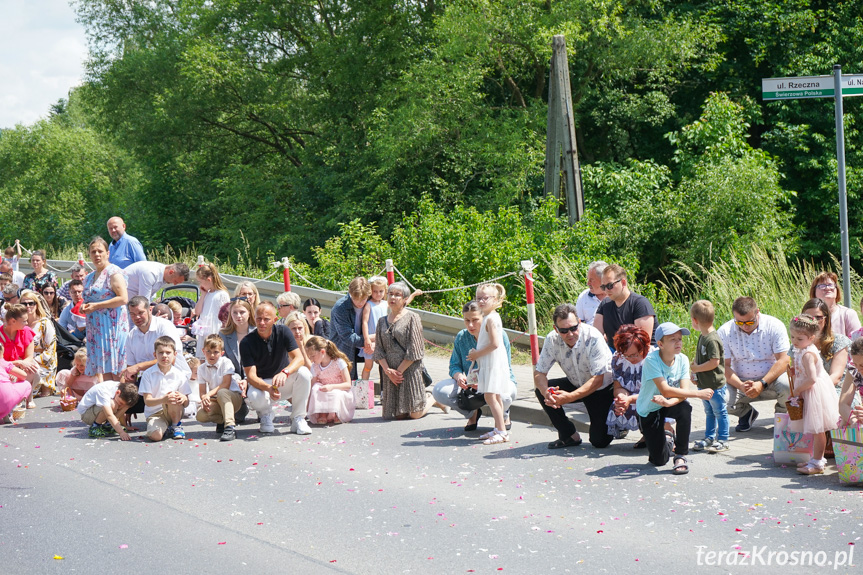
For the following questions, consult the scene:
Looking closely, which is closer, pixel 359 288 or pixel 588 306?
pixel 588 306

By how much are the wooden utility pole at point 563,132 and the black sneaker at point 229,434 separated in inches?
392

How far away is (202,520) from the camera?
6516 millimetres

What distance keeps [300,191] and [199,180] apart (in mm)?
7220

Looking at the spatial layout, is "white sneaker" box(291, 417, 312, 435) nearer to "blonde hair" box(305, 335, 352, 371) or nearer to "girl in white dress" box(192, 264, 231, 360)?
"blonde hair" box(305, 335, 352, 371)

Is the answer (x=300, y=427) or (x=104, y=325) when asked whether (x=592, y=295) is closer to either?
(x=300, y=427)

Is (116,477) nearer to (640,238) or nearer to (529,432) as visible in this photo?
(529,432)

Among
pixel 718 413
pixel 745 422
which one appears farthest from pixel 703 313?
pixel 745 422

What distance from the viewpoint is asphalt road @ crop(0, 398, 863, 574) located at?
5574 millimetres

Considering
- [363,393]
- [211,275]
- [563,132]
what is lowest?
[363,393]

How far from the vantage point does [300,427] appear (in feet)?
31.6

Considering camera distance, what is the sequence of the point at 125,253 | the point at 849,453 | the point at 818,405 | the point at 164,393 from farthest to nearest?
the point at 125,253 → the point at 164,393 → the point at 818,405 → the point at 849,453

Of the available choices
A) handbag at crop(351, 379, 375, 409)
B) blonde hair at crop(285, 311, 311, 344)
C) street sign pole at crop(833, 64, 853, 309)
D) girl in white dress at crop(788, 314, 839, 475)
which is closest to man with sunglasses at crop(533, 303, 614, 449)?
girl in white dress at crop(788, 314, 839, 475)

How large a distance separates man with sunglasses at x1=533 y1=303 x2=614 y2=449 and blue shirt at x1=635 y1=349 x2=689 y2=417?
751 millimetres

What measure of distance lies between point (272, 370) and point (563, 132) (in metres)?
9.77
